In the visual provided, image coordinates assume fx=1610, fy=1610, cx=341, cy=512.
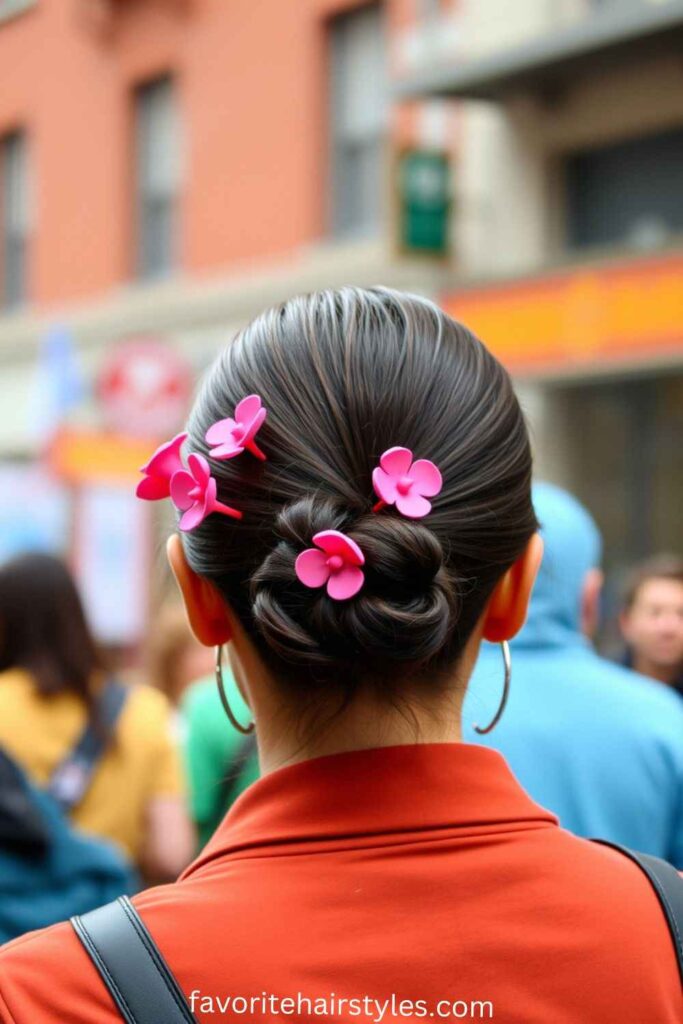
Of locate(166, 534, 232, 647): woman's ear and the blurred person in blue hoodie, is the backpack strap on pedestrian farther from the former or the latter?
the blurred person in blue hoodie

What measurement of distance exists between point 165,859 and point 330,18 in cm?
1305

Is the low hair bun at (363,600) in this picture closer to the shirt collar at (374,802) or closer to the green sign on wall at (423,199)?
the shirt collar at (374,802)

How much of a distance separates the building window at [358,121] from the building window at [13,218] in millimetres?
6012

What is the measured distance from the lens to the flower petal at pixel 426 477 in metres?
1.29

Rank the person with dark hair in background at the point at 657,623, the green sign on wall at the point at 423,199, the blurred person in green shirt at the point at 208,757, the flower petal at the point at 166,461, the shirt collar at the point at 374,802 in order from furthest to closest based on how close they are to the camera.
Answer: the green sign on wall at the point at 423,199 < the person with dark hair in background at the point at 657,623 < the blurred person in green shirt at the point at 208,757 < the flower petal at the point at 166,461 < the shirt collar at the point at 374,802

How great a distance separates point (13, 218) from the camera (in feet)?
67.7

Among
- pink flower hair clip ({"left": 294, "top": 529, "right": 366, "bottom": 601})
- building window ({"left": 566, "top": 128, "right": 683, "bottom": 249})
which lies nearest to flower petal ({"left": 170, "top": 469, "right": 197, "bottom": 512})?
pink flower hair clip ({"left": 294, "top": 529, "right": 366, "bottom": 601})

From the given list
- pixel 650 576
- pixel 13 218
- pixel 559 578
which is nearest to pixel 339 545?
pixel 559 578

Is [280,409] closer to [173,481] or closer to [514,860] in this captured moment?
[173,481]

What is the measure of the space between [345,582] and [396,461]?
107mm

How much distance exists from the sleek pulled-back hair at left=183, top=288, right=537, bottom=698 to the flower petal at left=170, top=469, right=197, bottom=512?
0.02 m

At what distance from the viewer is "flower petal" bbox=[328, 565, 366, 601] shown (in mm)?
1251

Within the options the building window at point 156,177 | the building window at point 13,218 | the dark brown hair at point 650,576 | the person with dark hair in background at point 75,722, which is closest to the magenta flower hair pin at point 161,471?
the person with dark hair in background at point 75,722

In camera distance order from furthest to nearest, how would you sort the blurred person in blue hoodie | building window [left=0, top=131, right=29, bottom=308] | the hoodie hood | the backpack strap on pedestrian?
building window [left=0, top=131, right=29, bottom=308]
the hoodie hood
the blurred person in blue hoodie
the backpack strap on pedestrian
